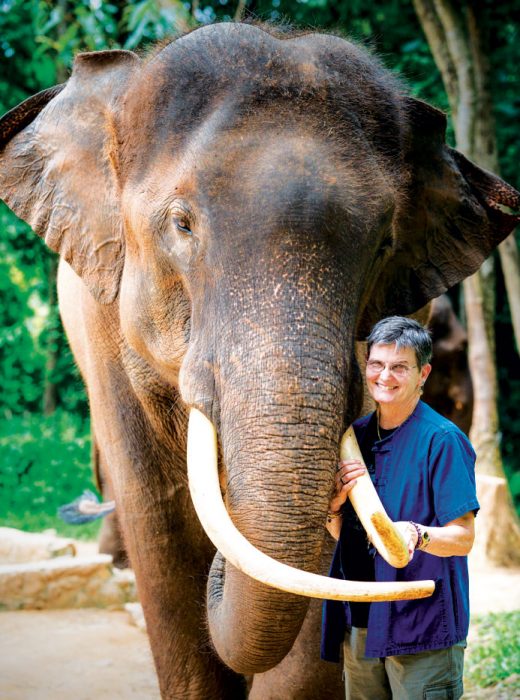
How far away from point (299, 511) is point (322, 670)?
135 centimetres

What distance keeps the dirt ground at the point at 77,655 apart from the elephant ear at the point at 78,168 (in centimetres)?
254

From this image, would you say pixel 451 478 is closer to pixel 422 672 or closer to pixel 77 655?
pixel 422 672

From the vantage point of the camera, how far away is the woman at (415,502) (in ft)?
8.89

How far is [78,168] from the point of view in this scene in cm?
359

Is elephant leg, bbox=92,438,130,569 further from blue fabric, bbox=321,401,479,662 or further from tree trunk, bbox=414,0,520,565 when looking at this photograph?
blue fabric, bbox=321,401,479,662

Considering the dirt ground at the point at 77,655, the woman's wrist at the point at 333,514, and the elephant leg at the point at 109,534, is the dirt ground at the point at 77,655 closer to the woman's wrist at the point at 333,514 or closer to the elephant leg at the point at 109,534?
the elephant leg at the point at 109,534

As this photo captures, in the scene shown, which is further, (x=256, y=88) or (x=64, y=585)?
(x=64, y=585)

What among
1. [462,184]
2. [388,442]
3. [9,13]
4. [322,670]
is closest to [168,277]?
[388,442]

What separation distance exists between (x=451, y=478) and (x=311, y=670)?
136 cm

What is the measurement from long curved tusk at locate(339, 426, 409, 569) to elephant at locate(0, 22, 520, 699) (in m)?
0.08

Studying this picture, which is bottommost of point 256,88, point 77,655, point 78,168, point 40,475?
point 40,475

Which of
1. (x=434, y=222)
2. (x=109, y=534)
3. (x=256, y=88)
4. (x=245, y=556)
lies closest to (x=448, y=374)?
(x=109, y=534)

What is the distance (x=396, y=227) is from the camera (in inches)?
141

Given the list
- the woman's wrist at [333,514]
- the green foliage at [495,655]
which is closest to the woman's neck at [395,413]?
the woman's wrist at [333,514]
